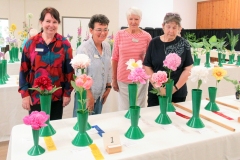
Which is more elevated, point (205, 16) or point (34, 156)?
point (205, 16)

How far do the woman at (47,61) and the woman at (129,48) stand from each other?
24.4 inches

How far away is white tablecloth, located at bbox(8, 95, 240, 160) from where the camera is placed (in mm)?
1199

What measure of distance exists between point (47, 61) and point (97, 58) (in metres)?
0.39

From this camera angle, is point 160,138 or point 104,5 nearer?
point 160,138

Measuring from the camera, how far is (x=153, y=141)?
1328 mm

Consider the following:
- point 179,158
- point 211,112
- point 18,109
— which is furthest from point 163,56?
point 18,109

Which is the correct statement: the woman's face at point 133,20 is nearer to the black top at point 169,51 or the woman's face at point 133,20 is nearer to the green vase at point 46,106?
the black top at point 169,51

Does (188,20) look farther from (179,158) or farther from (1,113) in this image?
(179,158)

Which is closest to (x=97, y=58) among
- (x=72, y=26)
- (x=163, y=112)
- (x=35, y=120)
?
(x=163, y=112)

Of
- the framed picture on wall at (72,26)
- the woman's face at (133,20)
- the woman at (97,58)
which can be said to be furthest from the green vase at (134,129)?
the framed picture on wall at (72,26)

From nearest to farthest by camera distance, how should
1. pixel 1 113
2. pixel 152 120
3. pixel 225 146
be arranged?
pixel 225 146
pixel 152 120
pixel 1 113

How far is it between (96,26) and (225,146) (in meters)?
1.19

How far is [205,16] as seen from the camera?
9484 millimetres

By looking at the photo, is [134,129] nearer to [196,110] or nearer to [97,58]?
[196,110]
